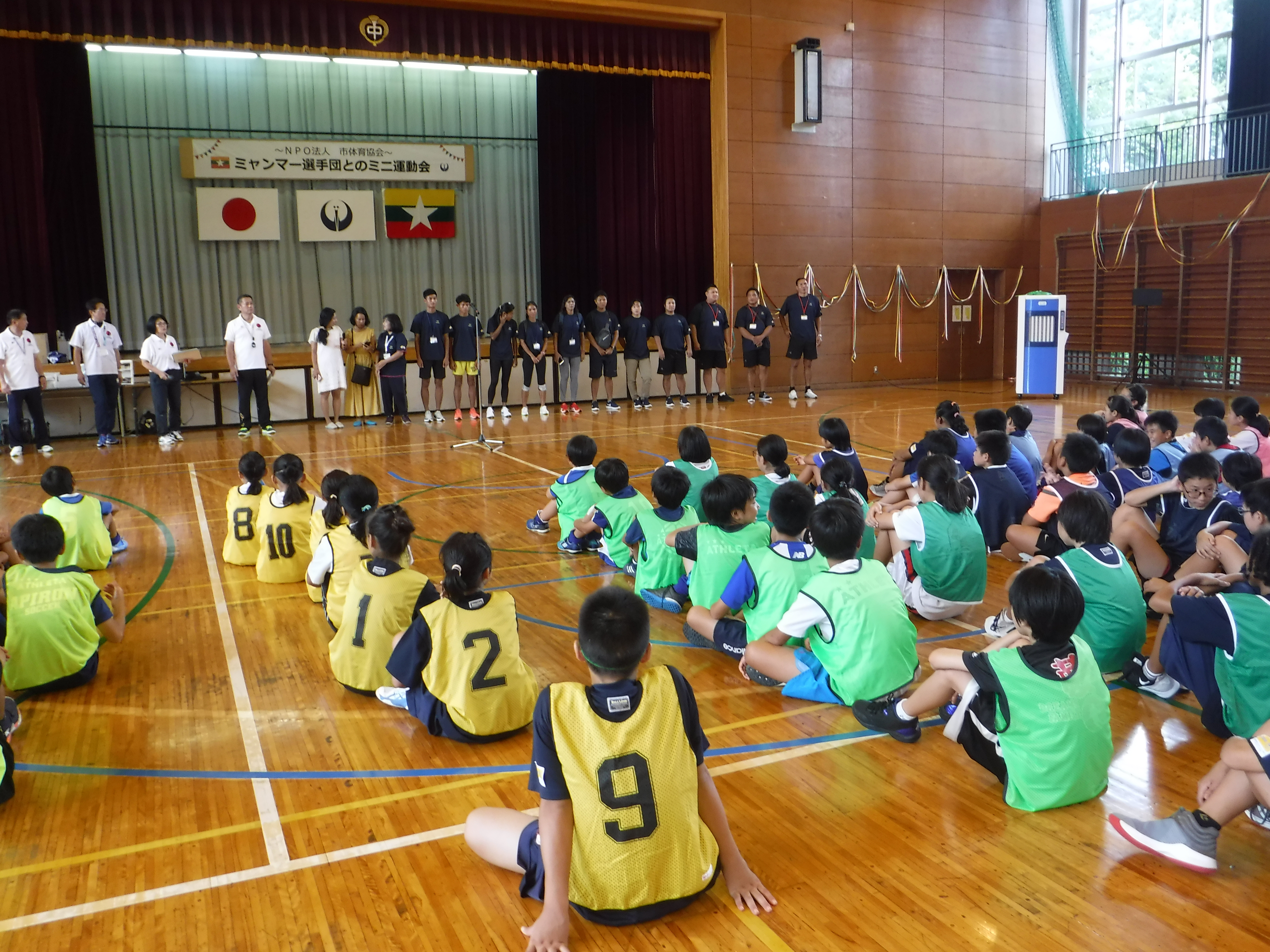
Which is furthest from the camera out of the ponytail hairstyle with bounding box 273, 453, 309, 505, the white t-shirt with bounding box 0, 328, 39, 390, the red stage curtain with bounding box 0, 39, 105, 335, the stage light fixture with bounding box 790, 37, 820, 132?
the stage light fixture with bounding box 790, 37, 820, 132

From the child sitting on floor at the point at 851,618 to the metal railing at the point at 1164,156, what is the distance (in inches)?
546

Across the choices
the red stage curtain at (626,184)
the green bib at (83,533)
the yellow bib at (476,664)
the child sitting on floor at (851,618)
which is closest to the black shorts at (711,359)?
the red stage curtain at (626,184)

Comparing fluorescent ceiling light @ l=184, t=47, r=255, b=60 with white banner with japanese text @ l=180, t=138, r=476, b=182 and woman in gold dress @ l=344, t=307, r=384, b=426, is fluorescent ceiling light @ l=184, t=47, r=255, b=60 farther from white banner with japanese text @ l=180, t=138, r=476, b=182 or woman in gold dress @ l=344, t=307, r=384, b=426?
woman in gold dress @ l=344, t=307, r=384, b=426

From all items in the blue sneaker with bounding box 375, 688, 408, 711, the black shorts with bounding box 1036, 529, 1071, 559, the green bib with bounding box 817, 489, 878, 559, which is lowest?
the blue sneaker with bounding box 375, 688, 408, 711

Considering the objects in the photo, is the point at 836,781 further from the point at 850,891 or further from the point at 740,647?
the point at 740,647

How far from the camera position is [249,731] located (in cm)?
364

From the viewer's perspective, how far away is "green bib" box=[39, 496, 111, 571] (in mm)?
5586

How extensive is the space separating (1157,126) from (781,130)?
19.2 feet

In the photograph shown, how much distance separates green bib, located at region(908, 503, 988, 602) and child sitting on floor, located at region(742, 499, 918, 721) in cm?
98

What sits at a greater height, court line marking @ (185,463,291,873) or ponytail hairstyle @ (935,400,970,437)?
ponytail hairstyle @ (935,400,970,437)

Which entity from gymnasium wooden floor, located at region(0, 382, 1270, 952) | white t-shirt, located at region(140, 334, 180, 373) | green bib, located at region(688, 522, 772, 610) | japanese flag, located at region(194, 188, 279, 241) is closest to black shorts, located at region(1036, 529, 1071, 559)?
gymnasium wooden floor, located at region(0, 382, 1270, 952)

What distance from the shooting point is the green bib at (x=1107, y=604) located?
362 cm

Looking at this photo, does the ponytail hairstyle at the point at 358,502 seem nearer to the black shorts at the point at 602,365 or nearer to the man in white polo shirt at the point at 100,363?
the man in white polo shirt at the point at 100,363

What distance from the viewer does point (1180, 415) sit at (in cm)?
1162
